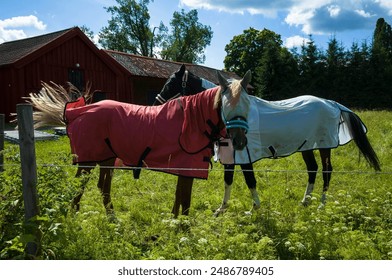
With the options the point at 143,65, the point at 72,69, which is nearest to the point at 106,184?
the point at 72,69

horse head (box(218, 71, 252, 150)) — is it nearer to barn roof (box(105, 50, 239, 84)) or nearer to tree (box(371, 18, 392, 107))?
barn roof (box(105, 50, 239, 84))

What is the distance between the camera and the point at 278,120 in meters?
4.57

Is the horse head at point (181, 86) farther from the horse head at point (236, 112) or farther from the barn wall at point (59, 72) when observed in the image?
the barn wall at point (59, 72)

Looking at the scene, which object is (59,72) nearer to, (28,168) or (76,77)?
(76,77)

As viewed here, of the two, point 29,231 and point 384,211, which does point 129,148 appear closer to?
point 29,231

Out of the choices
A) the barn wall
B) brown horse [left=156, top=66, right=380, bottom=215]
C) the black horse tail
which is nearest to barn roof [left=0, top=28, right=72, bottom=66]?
the barn wall

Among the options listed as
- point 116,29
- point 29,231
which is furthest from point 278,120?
point 116,29

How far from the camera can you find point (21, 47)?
53.0ft

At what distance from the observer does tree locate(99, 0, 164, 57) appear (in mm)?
14714

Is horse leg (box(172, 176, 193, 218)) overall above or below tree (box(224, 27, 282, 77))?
below

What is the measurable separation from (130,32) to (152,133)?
66.3ft

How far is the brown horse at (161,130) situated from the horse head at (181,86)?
2.82ft

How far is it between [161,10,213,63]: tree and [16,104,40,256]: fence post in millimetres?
14440
